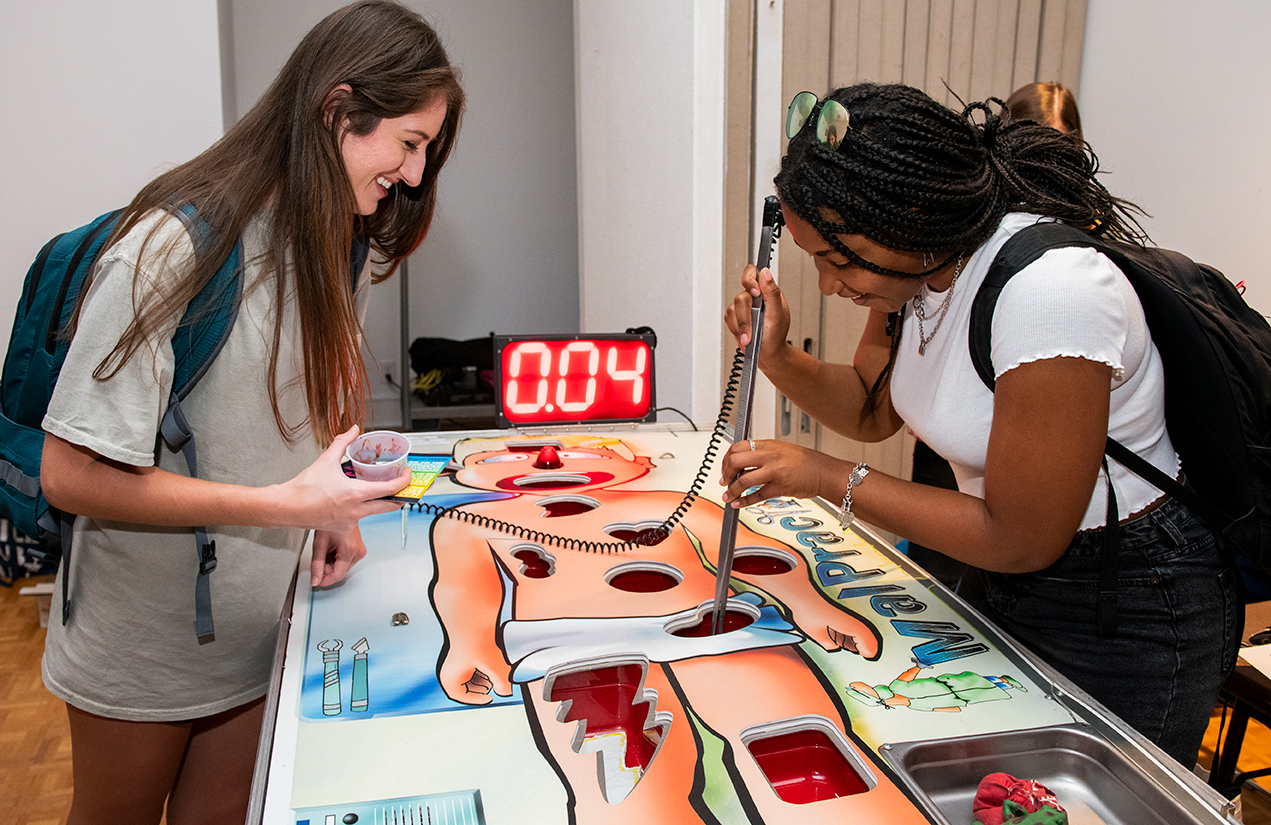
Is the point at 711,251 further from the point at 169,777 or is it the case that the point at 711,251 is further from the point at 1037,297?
the point at 169,777

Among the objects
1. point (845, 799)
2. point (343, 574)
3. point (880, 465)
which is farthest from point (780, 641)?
point (880, 465)

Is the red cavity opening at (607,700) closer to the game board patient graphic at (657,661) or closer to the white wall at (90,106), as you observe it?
the game board patient graphic at (657,661)

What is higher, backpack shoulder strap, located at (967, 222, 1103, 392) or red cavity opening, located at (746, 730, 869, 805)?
backpack shoulder strap, located at (967, 222, 1103, 392)

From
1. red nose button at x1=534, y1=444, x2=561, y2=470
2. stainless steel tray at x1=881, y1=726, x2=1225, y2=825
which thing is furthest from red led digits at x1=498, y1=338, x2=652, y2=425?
stainless steel tray at x1=881, y1=726, x2=1225, y2=825

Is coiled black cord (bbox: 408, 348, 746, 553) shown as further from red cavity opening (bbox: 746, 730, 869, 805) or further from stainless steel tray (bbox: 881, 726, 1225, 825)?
stainless steel tray (bbox: 881, 726, 1225, 825)

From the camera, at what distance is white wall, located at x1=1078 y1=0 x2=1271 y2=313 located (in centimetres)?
248

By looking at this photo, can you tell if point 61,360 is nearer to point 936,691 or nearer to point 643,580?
point 643,580

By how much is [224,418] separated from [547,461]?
34.6 inches

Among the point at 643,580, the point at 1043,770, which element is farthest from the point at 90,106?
the point at 1043,770

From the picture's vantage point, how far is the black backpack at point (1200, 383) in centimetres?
107

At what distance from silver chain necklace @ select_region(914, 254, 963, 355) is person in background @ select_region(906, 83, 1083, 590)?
90cm

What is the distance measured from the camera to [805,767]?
100 centimetres

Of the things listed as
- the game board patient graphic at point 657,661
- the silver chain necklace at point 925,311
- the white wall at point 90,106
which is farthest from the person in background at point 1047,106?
the white wall at point 90,106

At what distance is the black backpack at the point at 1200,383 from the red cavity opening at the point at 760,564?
0.53 m
